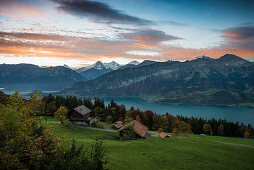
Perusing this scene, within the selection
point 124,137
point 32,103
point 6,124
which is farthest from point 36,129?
point 124,137

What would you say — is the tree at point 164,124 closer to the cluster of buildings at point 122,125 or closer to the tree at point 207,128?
the tree at point 207,128

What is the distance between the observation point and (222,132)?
→ 10825cm

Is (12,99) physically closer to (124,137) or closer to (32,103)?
(32,103)

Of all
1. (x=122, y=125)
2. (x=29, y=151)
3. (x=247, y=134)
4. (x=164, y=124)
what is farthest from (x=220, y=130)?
(x=29, y=151)

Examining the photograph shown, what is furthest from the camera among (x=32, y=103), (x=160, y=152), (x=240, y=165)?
(x=160, y=152)

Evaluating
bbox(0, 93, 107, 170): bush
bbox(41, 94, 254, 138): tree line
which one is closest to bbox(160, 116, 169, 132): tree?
bbox(41, 94, 254, 138): tree line

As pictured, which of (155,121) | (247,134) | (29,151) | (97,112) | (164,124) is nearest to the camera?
(29,151)

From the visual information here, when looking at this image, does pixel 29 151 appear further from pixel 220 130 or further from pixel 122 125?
pixel 220 130

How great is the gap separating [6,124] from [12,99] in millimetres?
4190

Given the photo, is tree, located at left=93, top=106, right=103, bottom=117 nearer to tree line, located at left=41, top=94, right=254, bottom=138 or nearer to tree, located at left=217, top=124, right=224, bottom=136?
tree line, located at left=41, top=94, right=254, bottom=138

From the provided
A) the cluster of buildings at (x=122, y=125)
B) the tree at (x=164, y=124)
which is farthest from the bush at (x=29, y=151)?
the tree at (x=164, y=124)

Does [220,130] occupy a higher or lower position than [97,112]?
lower

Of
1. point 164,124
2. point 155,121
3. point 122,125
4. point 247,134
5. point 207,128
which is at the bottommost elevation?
point 247,134

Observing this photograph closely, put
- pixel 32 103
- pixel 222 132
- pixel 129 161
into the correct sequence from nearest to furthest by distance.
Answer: pixel 32 103, pixel 129 161, pixel 222 132
